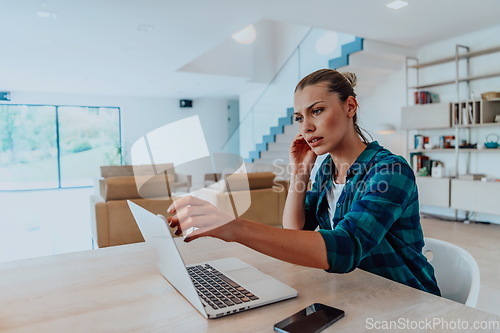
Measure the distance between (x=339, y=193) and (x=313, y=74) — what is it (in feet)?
1.22

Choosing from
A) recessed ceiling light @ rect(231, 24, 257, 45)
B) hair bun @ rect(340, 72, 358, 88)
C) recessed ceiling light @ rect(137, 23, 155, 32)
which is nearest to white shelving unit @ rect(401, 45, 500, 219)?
recessed ceiling light @ rect(231, 24, 257, 45)

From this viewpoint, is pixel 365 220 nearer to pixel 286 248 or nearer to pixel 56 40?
pixel 286 248

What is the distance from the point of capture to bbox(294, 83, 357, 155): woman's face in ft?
3.20

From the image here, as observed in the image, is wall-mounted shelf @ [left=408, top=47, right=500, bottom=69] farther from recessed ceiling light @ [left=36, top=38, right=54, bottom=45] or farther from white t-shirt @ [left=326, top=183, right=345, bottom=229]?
recessed ceiling light @ [left=36, top=38, right=54, bottom=45]

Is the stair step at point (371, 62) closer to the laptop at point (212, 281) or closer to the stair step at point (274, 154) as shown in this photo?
the stair step at point (274, 154)

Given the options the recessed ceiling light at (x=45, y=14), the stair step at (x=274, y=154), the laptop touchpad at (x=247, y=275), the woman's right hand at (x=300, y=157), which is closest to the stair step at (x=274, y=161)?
the stair step at (x=274, y=154)

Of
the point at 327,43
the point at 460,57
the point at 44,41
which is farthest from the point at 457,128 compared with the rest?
the point at 44,41

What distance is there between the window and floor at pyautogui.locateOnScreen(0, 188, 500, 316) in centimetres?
293

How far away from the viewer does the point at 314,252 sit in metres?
0.72

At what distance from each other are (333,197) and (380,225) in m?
0.37

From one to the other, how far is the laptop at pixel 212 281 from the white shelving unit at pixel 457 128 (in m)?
4.72

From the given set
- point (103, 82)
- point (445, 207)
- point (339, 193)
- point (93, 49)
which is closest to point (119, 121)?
point (103, 82)

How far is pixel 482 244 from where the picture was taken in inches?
148

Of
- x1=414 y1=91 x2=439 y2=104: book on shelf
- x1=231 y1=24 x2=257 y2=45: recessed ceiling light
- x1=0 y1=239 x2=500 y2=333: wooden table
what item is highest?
x1=231 y1=24 x2=257 y2=45: recessed ceiling light
